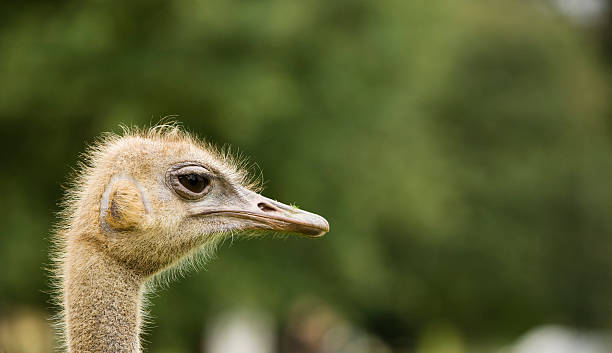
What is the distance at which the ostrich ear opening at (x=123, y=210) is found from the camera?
5535 mm

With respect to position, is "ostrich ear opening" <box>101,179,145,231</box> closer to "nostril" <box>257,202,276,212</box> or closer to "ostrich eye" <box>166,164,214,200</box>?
"ostrich eye" <box>166,164,214,200</box>

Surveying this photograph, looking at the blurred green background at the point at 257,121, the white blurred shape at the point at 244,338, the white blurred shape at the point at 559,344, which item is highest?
the white blurred shape at the point at 559,344

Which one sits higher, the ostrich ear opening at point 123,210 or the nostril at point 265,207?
the nostril at point 265,207

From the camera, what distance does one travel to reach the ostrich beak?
566cm

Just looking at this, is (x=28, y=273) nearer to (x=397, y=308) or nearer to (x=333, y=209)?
(x=333, y=209)

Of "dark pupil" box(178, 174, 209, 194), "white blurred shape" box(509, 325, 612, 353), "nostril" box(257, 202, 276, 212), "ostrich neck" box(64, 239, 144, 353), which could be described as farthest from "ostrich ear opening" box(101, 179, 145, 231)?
"white blurred shape" box(509, 325, 612, 353)

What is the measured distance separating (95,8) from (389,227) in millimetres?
11810

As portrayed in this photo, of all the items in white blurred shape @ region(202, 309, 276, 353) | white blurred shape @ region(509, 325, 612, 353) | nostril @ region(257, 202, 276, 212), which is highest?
white blurred shape @ region(509, 325, 612, 353)

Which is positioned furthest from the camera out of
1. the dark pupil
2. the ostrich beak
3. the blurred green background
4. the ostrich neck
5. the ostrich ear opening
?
the blurred green background

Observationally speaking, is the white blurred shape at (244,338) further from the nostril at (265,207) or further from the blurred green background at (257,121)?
the nostril at (265,207)

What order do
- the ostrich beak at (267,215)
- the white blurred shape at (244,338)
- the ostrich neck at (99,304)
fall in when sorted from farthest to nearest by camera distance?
the white blurred shape at (244,338)
the ostrich beak at (267,215)
the ostrich neck at (99,304)

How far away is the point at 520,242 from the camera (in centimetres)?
3578

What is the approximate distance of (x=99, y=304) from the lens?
5398mm

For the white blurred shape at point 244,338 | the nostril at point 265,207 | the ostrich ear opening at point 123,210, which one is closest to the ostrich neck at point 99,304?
the ostrich ear opening at point 123,210
